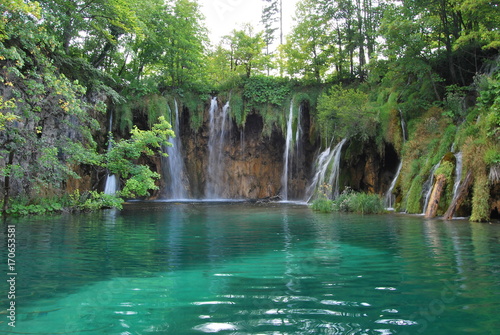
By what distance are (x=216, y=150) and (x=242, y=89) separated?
5471 millimetres

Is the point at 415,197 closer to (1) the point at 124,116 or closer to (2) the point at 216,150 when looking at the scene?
(2) the point at 216,150

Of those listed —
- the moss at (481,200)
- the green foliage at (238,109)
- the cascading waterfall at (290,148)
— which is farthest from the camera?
the green foliage at (238,109)

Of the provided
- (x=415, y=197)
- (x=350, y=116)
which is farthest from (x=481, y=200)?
(x=350, y=116)

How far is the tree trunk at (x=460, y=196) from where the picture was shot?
1092 cm

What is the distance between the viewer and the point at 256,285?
3822 mm

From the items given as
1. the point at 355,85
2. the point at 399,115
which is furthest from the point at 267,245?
the point at 355,85

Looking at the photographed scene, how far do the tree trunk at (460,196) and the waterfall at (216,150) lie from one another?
2052 cm

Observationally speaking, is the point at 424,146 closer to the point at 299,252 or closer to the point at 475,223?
the point at 475,223

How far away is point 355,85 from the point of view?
26266 millimetres

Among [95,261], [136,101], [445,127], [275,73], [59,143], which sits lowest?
[95,261]

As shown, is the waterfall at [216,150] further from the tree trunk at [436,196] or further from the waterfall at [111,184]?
the tree trunk at [436,196]

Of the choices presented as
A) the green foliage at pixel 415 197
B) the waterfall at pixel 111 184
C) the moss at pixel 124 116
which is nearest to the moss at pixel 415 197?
the green foliage at pixel 415 197

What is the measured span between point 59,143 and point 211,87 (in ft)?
59.2

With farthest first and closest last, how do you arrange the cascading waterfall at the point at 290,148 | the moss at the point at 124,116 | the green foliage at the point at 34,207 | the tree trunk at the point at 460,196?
the cascading waterfall at the point at 290,148 < the moss at the point at 124,116 < the green foliage at the point at 34,207 < the tree trunk at the point at 460,196
